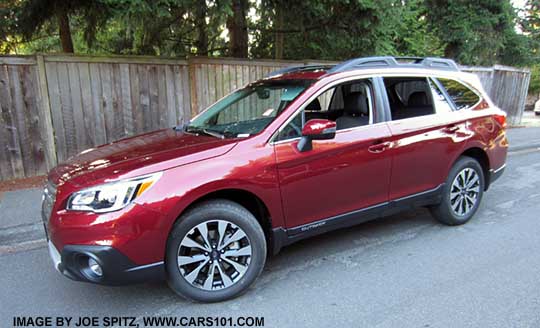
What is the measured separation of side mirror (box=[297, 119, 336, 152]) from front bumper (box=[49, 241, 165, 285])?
1.47 m

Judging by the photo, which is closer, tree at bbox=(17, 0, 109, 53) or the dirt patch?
the dirt patch

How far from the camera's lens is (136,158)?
2.95 meters

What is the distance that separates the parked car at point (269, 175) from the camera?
2648 millimetres

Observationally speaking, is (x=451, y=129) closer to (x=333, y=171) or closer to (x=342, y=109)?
(x=342, y=109)

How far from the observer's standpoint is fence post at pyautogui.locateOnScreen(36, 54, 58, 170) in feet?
19.3

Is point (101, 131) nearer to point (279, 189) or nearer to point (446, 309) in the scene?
point (279, 189)

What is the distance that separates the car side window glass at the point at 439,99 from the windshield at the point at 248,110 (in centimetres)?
161

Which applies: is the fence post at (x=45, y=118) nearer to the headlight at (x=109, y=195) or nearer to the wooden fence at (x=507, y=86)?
the headlight at (x=109, y=195)

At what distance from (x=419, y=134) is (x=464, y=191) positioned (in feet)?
3.54

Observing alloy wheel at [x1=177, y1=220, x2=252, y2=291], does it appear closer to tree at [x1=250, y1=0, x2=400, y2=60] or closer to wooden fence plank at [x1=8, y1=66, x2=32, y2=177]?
wooden fence plank at [x1=8, y1=66, x2=32, y2=177]

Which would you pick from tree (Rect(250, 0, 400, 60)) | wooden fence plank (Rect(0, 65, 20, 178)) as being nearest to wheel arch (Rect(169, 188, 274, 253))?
tree (Rect(250, 0, 400, 60))

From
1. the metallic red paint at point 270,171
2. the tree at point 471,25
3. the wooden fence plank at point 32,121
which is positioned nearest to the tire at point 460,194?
the metallic red paint at point 270,171

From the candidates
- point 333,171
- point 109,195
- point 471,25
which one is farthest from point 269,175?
point 471,25

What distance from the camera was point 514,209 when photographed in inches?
198
